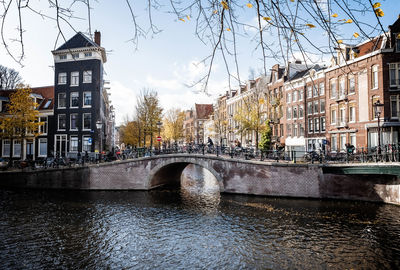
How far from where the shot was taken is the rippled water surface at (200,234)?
→ 915 cm

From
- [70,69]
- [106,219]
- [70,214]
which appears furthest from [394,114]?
[70,69]

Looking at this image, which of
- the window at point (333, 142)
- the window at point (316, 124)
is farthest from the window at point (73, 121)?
the window at point (333, 142)

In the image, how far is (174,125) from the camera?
48656mm

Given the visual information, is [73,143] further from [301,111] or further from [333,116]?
[333,116]

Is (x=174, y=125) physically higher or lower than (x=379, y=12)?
higher

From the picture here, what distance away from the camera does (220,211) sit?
15391 mm

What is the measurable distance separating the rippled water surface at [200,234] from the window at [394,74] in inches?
461

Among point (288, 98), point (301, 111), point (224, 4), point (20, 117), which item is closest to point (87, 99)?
point (20, 117)

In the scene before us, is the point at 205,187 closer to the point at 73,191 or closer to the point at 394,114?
the point at 73,191

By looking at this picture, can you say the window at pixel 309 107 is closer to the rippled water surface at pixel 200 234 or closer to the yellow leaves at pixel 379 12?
the rippled water surface at pixel 200 234

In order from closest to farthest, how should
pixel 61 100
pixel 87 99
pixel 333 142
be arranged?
pixel 333 142 < pixel 87 99 < pixel 61 100

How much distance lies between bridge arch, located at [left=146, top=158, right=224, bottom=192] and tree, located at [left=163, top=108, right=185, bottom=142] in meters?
19.5

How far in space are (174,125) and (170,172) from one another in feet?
73.1

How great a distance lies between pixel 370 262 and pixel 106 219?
10.8 metres
